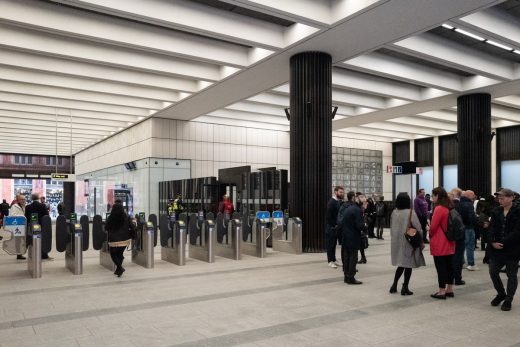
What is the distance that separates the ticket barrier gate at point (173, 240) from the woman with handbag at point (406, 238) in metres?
4.80

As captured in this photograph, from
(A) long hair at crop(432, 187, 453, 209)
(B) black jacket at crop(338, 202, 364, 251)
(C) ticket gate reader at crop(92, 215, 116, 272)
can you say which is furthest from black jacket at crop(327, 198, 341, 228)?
(C) ticket gate reader at crop(92, 215, 116, 272)

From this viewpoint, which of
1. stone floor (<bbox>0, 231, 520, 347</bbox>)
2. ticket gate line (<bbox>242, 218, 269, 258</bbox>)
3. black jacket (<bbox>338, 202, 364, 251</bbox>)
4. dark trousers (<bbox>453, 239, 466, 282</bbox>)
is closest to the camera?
stone floor (<bbox>0, 231, 520, 347</bbox>)

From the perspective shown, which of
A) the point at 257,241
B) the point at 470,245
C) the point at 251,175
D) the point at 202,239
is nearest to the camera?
the point at 470,245

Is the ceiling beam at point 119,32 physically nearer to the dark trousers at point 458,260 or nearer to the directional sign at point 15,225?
the directional sign at point 15,225

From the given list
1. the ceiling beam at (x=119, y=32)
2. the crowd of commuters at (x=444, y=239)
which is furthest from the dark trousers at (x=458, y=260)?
the ceiling beam at (x=119, y=32)

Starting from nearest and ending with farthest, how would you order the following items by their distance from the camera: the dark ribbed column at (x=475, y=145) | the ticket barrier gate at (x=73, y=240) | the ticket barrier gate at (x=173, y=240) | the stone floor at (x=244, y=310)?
the stone floor at (x=244, y=310), the ticket barrier gate at (x=73, y=240), the ticket barrier gate at (x=173, y=240), the dark ribbed column at (x=475, y=145)

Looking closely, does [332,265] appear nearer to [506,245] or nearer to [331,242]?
[331,242]

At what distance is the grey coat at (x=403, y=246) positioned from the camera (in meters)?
6.23

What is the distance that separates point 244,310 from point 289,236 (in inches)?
244

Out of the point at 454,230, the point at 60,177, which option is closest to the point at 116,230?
the point at 454,230

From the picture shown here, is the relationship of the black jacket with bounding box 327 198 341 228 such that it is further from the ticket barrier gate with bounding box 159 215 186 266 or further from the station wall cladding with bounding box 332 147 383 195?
the station wall cladding with bounding box 332 147 383 195

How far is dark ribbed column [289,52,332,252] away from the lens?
37.9ft

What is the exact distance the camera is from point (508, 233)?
5.50 meters

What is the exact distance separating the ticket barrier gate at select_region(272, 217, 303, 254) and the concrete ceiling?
4427mm
